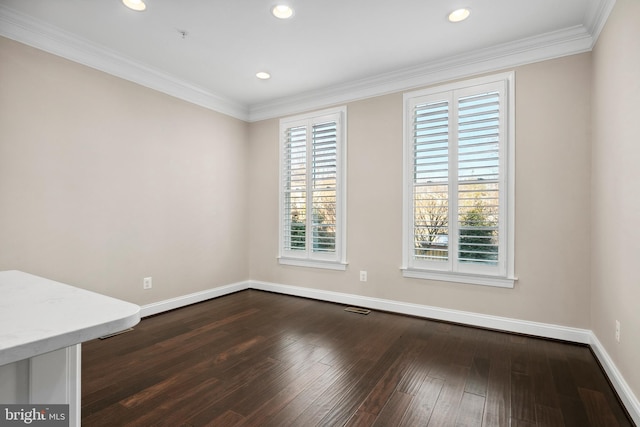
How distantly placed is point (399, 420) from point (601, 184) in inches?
93.9

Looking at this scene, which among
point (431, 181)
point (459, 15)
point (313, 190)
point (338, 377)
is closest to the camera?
point (338, 377)

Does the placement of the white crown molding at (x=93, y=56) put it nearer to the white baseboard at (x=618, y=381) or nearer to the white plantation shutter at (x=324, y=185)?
the white plantation shutter at (x=324, y=185)

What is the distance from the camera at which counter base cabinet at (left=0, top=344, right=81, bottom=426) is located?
807mm

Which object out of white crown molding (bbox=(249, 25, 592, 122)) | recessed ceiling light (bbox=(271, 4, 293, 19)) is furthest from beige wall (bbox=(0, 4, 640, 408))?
recessed ceiling light (bbox=(271, 4, 293, 19))

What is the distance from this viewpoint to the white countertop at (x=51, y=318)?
0.74m

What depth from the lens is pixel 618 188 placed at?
221 centimetres

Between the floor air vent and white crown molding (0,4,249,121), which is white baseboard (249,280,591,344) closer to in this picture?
the floor air vent

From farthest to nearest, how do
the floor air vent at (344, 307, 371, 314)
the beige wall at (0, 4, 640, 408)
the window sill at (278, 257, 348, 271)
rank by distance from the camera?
the window sill at (278, 257, 348, 271)
the floor air vent at (344, 307, 371, 314)
the beige wall at (0, 4, 640, 408)

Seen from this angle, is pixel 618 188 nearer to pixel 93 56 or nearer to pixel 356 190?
pixel 356 190

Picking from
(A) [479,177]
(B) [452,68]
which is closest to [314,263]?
(A) [479,177]

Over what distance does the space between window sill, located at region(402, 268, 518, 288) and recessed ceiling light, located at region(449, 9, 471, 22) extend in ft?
7.82

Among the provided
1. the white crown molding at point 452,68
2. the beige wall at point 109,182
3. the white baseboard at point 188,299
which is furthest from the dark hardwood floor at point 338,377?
the white crown molding at point 452,68

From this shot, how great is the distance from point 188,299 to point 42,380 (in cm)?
350

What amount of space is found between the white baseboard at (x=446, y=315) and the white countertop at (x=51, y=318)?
8.65 feet
